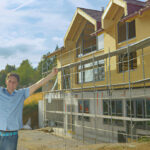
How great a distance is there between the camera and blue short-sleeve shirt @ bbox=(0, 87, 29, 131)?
9.80ft

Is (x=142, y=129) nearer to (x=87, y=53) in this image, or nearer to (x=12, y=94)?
(x=87, y=53)

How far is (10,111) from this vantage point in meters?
3.03

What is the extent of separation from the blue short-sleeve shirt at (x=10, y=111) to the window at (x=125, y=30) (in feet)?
32.9

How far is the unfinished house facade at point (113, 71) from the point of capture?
10.6 metres

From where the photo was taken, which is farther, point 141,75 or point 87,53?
point 87,53

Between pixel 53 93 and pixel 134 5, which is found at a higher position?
pixel 134 5

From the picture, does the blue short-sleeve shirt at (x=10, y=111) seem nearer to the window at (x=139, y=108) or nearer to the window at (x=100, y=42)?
the window at (x=139, y=108)

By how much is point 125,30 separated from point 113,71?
8.54ft

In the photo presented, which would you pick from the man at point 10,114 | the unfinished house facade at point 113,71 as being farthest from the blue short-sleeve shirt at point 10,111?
the unfinished house facade at point 113,71

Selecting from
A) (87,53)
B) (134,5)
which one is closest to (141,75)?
(134,5)

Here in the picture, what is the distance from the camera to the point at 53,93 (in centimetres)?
1766

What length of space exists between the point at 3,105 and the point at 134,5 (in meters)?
10.2

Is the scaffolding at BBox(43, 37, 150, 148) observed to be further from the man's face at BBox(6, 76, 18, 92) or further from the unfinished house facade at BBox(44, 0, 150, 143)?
the man's face at BBox(6, 76, 18, 92)

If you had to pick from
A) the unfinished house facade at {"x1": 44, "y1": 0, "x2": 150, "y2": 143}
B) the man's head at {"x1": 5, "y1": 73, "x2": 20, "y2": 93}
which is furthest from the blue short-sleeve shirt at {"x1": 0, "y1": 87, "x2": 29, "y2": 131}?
the unfinished house facade at {"x1": 44, "y1": 0, "x2": 150, "y2": 143}
